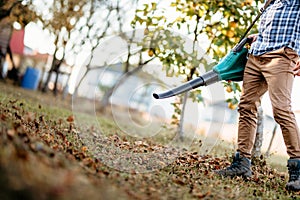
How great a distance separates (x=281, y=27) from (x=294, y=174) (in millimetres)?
923

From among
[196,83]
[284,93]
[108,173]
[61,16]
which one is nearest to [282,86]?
[284,93]

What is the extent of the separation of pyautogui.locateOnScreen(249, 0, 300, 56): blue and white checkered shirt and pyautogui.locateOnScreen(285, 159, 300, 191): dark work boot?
68 centimetres

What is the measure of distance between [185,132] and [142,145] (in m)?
1.46

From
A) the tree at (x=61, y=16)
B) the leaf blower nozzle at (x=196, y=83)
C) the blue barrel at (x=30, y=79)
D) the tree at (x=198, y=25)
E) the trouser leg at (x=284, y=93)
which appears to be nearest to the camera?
the trouser leg at (x=284, y=93)

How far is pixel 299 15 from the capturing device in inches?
96.6

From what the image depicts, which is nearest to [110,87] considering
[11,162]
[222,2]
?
[222,2]

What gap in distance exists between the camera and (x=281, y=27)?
2.47m

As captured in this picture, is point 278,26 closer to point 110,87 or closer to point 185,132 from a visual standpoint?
point 185,132

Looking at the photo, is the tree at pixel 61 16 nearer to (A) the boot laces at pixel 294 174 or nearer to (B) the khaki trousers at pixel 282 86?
(B) the khaki trousers at pixel 282 86

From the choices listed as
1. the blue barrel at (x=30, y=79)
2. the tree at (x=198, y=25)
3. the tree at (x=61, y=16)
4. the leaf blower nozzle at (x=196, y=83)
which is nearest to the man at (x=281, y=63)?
the leaf blower nozzle at (x=196, y=83)

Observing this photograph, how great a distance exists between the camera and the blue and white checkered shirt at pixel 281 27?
8.00 feet

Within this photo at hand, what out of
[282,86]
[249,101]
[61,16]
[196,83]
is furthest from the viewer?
[61,16]

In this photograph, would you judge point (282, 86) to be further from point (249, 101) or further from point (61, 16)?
point (61, 16)

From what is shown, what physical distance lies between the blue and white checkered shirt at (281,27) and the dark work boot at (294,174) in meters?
0.68
